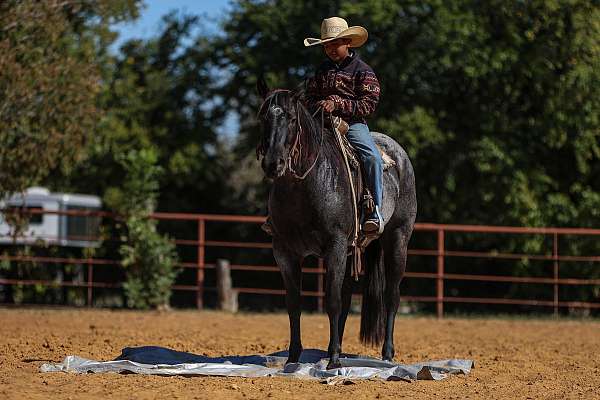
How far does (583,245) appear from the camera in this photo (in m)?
17.4

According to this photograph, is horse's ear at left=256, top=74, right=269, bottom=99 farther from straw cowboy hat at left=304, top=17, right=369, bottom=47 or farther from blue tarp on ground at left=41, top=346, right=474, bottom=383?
blue tarp on ground at left=41, top=346, right=474, bottom=383

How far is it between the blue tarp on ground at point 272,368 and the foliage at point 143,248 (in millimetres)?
7877

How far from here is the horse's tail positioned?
8.11 m

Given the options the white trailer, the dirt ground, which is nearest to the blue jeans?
the dirt ground

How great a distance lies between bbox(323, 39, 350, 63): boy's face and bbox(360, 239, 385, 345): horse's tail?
1.83m

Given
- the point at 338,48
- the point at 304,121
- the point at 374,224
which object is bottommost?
the point at 374,224

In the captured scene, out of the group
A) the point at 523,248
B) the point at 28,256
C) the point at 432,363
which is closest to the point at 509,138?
the point at 523,248

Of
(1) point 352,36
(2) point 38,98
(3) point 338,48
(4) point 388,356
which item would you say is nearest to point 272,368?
(4) point 388,356

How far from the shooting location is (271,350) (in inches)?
367

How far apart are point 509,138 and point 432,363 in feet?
39.6

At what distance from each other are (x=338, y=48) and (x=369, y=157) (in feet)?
2.92

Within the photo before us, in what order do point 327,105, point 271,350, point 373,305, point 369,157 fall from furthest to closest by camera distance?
point 271,350 < point 373,305 < point 369,157 < point 327,105

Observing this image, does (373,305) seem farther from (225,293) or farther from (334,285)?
(225,293)

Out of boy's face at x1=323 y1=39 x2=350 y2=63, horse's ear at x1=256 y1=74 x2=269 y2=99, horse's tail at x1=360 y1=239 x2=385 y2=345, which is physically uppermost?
boy's face at x1=323 y1=39 x2=350 y2=63
